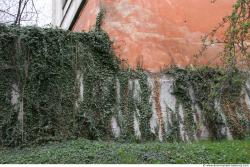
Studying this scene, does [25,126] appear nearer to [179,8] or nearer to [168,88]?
[168,88]

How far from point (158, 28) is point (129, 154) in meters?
5.16

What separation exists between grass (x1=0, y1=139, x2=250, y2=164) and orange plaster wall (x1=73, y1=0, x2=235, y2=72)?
3.49 metres

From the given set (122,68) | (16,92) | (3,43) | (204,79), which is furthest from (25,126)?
(204,79)

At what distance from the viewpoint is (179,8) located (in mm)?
13422

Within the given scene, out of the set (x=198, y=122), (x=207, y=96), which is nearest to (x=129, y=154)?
(x=198, y=122)

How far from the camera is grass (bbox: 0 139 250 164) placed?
8688mm

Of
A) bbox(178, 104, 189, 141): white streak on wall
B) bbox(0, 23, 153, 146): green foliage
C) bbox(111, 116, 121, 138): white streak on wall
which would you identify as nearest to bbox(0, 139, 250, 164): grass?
bbox(0, 23, 153, 146): green foliage

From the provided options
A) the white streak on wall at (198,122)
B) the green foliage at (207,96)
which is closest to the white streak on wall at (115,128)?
the green foliage at (207,96)

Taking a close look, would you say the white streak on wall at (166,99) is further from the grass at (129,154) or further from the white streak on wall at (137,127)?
the grass at (129,154)

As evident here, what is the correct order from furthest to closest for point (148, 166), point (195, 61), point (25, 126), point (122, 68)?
point (195, 61) → point (122, 68) → point (25, 126) → point (148, 166)

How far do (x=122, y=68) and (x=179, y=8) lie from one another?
2844 millimetres

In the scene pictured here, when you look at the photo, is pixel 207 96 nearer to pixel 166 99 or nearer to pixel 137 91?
pixel 166 99

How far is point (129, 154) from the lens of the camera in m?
8.90

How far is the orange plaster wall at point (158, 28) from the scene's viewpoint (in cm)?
1248
